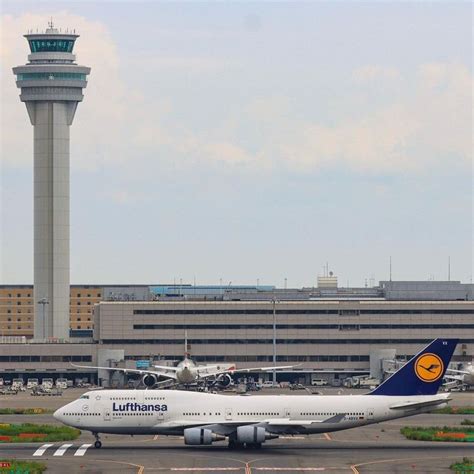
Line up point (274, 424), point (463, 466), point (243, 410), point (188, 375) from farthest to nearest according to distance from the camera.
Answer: point (188, 375)
point (243, 410)
point (274, 424)
point (463, 466)

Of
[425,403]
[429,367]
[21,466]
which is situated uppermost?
[429,367]

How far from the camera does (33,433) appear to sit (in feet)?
380

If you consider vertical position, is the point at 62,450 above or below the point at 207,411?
below

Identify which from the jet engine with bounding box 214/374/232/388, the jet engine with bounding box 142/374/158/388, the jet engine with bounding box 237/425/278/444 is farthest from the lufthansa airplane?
the jet engine with bounding box 214/374/232/388

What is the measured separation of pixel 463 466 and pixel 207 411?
2147 centimetres

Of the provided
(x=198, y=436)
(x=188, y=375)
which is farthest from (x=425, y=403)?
(x=188, y=375)

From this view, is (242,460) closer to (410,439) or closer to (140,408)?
(140,408)

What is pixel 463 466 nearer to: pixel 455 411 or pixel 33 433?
pixel 33 433

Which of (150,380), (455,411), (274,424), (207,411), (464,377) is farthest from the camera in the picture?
(464,377)

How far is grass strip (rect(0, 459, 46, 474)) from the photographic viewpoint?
85.5 metres

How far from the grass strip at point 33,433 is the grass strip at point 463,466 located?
34.6 metres

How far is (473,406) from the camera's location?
156 metres

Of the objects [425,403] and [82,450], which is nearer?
[425,403]

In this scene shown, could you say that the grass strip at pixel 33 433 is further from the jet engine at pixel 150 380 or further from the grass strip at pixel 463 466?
the jet engine at pixel 150 380
